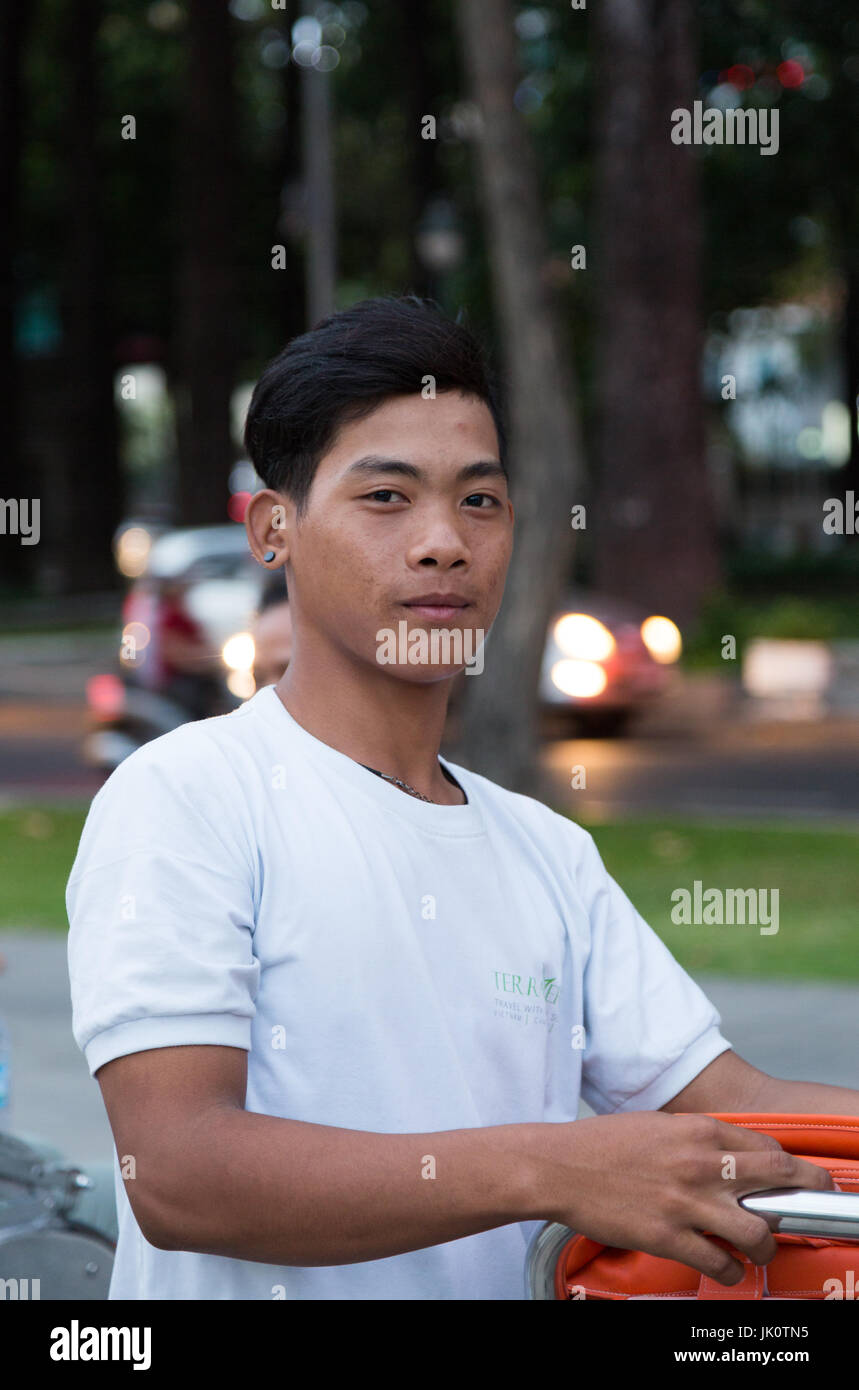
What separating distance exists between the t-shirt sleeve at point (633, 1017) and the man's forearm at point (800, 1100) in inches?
2.6

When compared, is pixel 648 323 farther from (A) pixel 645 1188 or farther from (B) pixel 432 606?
(A) pixel 645 1188

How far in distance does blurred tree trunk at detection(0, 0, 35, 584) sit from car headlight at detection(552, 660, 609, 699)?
19.9 metres

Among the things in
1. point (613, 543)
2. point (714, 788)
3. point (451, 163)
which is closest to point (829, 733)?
point (714, 788)

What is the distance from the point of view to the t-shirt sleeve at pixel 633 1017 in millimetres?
2051

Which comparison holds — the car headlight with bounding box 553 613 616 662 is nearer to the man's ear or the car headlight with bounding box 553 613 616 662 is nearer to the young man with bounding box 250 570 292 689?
the young man with bounding box 250 570 292 689

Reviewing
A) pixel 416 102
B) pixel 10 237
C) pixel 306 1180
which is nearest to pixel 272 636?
pixel 306 1180

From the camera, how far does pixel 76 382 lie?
35000mm

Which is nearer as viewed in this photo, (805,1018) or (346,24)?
(805,1018)

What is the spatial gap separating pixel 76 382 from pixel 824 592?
13.7m

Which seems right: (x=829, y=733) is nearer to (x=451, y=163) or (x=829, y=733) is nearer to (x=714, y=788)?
(x=714, y=788)

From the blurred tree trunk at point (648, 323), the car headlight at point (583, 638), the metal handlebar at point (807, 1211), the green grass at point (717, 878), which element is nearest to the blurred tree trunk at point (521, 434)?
the green grass at point (717, 878)

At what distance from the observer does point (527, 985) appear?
1.88m

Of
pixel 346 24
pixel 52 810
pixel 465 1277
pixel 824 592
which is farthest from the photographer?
pixel 346 24

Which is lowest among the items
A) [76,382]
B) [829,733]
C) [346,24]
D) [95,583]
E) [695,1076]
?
[695,1076]
